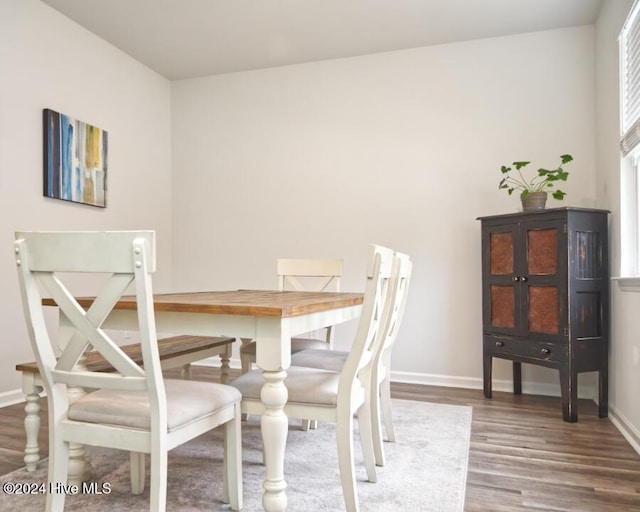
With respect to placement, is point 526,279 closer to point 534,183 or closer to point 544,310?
point 544,310

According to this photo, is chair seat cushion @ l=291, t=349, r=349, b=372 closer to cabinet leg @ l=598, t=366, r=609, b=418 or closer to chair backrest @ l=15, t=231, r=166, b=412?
chair backrest @ l=15, t=231, r=166, b=412

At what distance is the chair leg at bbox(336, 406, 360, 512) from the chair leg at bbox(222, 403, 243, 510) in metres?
0.35

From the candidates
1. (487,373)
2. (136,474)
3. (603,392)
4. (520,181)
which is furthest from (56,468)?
(520,181)

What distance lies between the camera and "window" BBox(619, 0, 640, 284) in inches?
102

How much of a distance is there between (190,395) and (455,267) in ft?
8.68

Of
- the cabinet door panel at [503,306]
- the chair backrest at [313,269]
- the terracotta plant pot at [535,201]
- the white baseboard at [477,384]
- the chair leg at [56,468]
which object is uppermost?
the terracotta plant pot at [535,201]

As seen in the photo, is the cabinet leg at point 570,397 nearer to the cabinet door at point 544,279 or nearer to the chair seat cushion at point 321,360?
the cabinet door at point 544,279

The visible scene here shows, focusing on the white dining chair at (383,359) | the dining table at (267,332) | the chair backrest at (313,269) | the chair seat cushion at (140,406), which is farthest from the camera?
the chair backrest at (313,269)

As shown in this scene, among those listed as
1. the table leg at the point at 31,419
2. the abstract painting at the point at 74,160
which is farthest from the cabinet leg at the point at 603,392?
the abstract painting at the point at 74,160

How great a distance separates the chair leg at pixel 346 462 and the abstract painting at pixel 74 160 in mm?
2705

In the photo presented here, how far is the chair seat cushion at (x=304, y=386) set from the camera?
1.68 m

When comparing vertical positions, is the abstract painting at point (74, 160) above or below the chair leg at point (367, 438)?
above

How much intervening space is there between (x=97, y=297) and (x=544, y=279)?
2.55 m

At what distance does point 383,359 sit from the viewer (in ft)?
7.30
